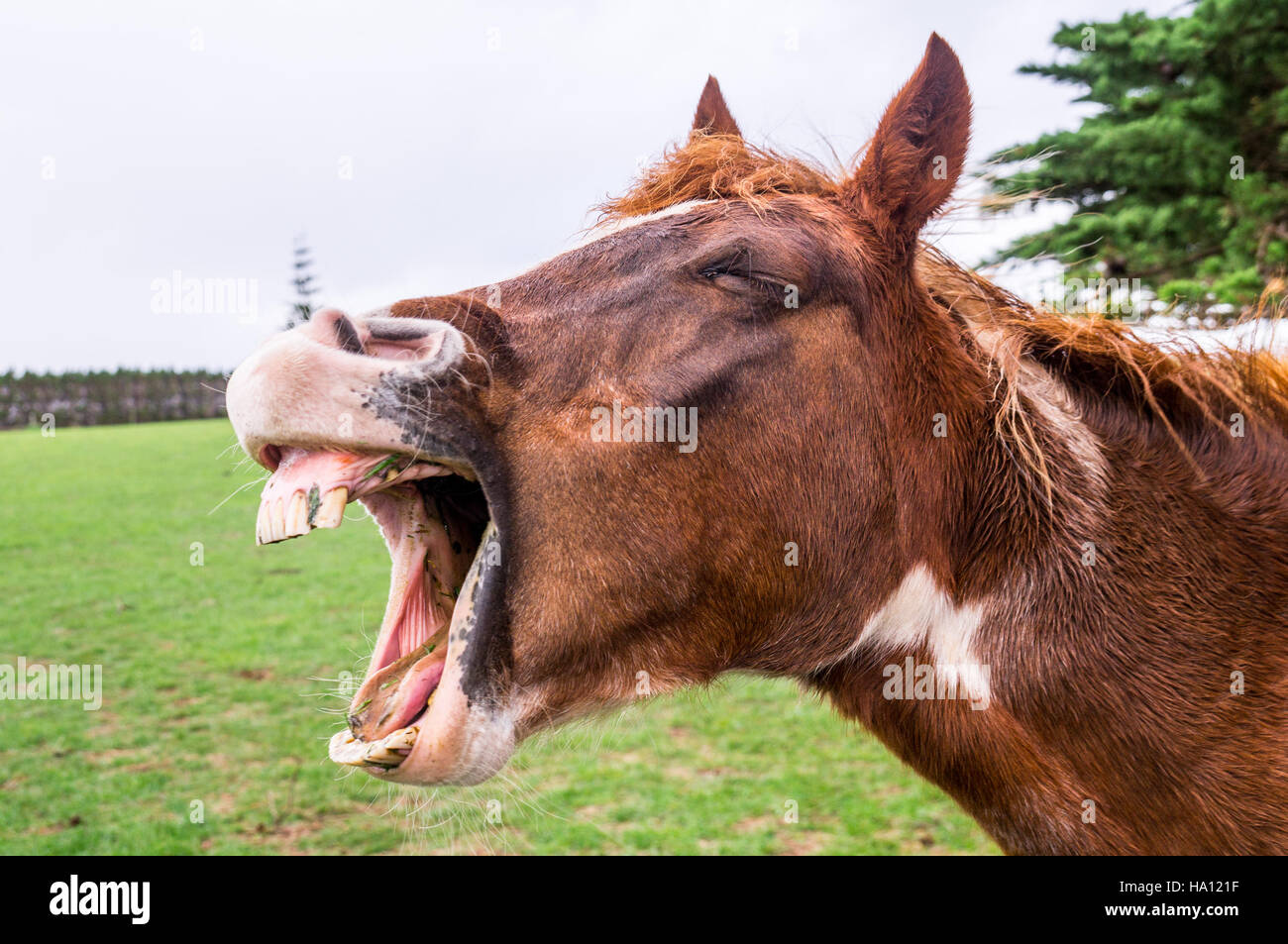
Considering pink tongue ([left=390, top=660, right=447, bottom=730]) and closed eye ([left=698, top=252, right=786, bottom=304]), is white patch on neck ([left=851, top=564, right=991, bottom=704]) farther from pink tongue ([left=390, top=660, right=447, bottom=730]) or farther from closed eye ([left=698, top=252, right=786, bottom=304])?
pink tongue ([left=390, top=660, right=447, bottom=730])

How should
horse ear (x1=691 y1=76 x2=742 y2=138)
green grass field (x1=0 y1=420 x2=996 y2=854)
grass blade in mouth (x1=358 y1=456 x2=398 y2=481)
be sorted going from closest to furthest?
grass blade in mouth (x1=358 y1=456 x2=398 y2=481)
horse ear (x1=691 y1=76 x2=742 y2=138)
green grass field (x1=0 y1=420 x2=996 y2=854)

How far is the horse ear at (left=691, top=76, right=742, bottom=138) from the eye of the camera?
117 inches

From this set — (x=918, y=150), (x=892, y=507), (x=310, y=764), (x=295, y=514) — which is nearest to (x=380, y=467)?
(x=295, y=514)

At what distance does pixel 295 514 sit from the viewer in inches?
66.0

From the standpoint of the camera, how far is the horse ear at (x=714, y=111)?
2961 mm

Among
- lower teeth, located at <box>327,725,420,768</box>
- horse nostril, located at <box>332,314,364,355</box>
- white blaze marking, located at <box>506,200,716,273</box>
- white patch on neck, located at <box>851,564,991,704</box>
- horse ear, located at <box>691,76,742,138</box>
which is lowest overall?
lower teeth, located at <box>327,725,420,768</box>

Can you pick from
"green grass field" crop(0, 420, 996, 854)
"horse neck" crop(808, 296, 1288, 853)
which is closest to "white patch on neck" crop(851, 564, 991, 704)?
"horse neck" crop(808, 296, 1288, 853)

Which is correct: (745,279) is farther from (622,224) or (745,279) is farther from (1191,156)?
(1191,156)

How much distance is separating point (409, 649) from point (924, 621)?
48.7 inches

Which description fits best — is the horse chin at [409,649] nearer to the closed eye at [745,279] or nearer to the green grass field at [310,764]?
the green grass field at [310,764]

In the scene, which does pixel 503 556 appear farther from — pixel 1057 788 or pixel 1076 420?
pixel 1076 420

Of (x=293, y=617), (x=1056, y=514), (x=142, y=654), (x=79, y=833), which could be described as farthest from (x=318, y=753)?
(x=1056, y=514)

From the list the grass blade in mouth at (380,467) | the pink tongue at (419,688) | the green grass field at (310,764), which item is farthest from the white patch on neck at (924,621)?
the grass blade in mouth at (380,467)

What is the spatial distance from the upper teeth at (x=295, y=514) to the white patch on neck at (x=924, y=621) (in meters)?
1.27
